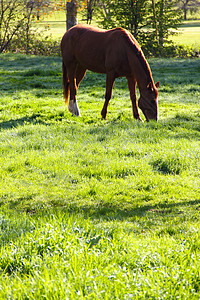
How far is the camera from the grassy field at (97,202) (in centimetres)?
253

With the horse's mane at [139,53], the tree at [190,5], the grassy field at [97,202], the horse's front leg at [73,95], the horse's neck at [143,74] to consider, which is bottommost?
the grassy field at [97,202]

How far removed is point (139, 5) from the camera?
21172mm

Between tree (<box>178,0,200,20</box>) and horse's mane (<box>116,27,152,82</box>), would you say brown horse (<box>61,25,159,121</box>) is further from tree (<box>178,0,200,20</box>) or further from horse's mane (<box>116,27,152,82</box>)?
tree (<box>178,0,200,20</box>)

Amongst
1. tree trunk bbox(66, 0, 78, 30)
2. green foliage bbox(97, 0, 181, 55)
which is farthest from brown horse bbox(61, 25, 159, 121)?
green foliage bbox(97, 0, 181, 55)

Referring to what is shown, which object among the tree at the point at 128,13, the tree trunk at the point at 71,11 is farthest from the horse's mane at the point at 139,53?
the tree at the point at 128,13

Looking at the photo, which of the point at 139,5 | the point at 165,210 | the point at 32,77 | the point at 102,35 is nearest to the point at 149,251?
the point at 165,210

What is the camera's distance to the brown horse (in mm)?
8000

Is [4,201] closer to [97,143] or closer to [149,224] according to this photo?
[149,224]

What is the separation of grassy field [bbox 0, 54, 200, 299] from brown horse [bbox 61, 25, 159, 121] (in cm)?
58

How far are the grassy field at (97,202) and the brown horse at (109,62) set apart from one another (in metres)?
0.58

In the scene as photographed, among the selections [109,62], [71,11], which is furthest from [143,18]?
[109,62]

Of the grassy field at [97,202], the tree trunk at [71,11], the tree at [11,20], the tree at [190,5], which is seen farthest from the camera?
the tree at [190,5]

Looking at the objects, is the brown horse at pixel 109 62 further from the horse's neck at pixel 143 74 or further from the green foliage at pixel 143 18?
the green foliage at pixel 143 18

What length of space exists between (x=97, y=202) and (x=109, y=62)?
4689 millimetres
